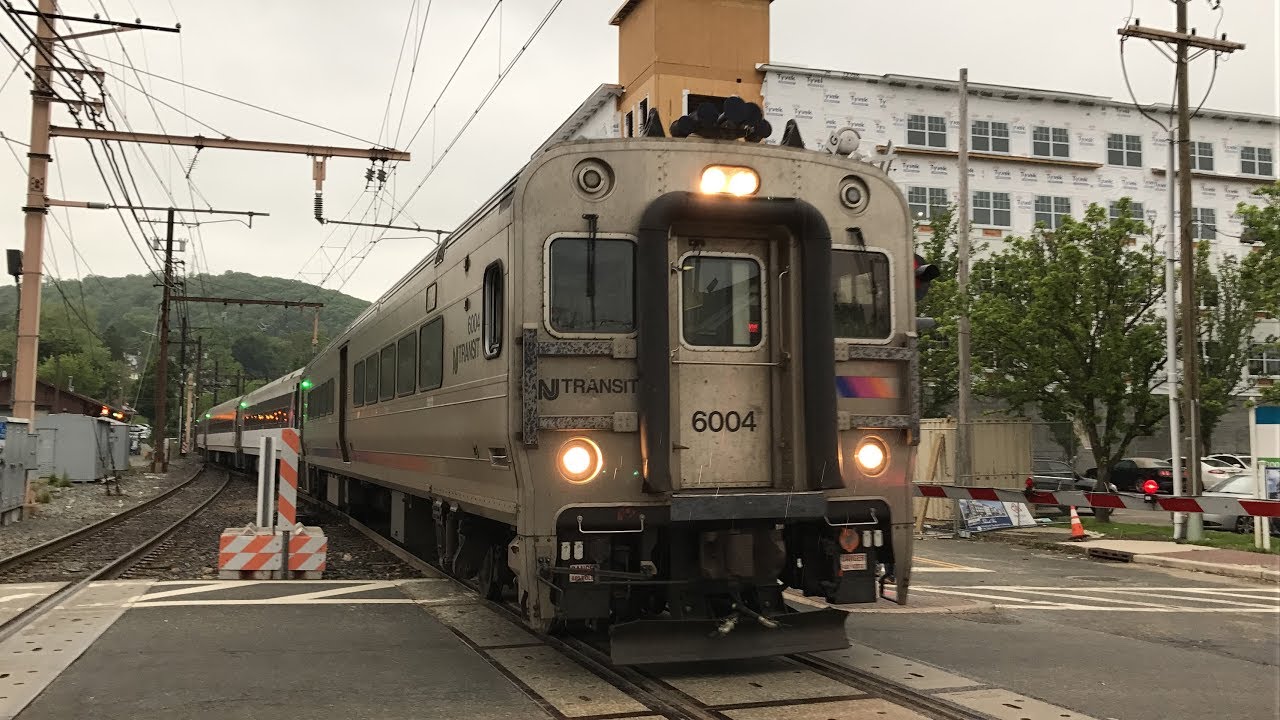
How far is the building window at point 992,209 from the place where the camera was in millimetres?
37656

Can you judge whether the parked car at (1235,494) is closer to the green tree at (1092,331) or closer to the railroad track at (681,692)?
the green tree at (1092,331)

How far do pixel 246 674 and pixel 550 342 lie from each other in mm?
2878

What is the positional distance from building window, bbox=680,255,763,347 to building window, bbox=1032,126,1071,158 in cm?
3524

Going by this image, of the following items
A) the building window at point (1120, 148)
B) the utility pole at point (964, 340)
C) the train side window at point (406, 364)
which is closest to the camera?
the train side window at point (406, 364)

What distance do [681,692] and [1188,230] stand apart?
14.8m

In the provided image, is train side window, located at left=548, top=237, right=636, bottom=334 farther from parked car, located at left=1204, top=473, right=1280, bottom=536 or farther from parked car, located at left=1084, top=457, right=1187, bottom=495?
parked car, located at left=1084, top=457, right=1187, bottom=495

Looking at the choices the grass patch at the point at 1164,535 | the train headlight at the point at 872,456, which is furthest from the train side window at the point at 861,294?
the grass patch at the point at 1164,535

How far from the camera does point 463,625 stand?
8344mm

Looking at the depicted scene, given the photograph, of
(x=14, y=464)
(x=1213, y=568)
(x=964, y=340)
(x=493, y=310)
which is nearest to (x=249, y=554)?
(x=493, y=310)

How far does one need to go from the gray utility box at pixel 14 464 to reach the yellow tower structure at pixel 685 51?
1999 cm

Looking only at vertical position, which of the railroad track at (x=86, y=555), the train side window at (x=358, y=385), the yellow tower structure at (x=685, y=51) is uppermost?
the yellow tower structure at (x=685, y=51)

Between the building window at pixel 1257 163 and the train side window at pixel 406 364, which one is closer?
the train side window at pixel 406 364

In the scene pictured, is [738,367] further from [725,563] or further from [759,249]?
[725,563]

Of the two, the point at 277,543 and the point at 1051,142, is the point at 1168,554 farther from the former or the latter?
the point at 1051,142
